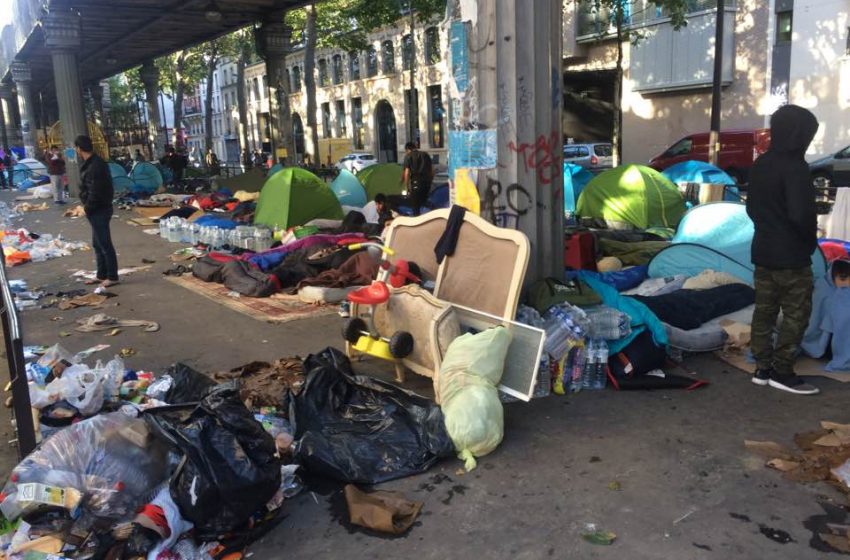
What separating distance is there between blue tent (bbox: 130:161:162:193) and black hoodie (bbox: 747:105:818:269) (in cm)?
2132

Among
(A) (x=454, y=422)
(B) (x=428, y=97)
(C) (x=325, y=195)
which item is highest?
(B) (x=428, y=97)

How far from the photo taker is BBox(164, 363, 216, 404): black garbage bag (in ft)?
14.5

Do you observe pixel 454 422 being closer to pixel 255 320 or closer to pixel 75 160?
pixel 255 320

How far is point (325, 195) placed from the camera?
12133 millimetres

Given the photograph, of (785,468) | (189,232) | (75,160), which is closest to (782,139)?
(785,468)

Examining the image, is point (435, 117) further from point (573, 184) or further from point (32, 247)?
point (32, 247)

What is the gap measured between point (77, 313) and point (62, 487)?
5055mm

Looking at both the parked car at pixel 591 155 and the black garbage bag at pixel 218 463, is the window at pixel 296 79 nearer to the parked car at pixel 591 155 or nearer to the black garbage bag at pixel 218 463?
the parked car at pixel 591 155

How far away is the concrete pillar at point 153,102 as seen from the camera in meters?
32.6

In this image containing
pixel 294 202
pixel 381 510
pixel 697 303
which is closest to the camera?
pixel 381 510

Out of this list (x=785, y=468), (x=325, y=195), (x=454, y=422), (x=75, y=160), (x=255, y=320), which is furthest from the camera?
(x=75, y=160)

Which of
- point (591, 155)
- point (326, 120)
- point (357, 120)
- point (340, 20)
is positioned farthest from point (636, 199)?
point (326, 120)

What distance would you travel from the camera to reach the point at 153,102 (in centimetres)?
3344

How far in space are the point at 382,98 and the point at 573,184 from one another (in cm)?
3213
